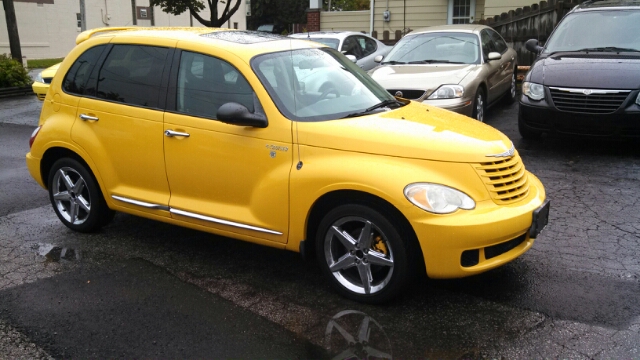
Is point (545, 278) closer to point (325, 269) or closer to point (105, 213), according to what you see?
point (325, 269)

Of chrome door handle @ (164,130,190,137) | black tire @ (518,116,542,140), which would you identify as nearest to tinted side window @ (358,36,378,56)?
black tire @ (518,116,542,140)

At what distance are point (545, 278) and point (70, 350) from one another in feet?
10.9

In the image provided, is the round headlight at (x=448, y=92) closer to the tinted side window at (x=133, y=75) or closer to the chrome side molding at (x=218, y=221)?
the tinted side window at (x=133, y=75)

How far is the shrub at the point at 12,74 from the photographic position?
16312 millimetres

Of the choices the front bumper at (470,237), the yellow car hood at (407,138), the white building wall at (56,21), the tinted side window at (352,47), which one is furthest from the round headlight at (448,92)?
the white building wall at (56,21)

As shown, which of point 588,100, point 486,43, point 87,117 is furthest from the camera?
point 486,43

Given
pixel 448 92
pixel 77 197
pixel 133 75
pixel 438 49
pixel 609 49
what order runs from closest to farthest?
pixel 133 75 < pixel 77 197 < pixel 609 49 < pixel 448 92 < pixel 438 49

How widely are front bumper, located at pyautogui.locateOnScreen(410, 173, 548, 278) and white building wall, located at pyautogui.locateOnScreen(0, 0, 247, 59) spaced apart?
33.3m

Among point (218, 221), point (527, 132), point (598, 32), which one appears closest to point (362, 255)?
point (218, 221)

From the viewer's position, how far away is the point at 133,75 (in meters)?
5.23

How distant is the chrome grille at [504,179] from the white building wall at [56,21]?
33220 millimetres

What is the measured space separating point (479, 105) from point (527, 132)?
3.10ft

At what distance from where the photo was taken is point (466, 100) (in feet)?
29.2

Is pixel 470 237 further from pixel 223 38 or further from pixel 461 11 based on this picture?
pixel 461 11
